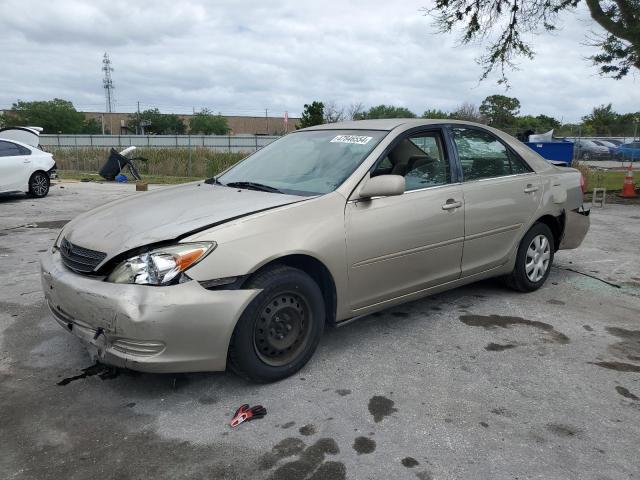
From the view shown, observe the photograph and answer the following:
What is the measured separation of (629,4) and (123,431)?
14.6m

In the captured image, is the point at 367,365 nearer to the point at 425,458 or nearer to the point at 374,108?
the point at 425,458

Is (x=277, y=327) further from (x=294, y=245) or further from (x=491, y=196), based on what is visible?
(x=491, y=196)

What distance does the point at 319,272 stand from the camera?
348 cm

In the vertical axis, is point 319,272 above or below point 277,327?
above

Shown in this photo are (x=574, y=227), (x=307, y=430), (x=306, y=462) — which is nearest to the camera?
(x=306, y=462)

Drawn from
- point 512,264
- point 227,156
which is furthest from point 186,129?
point 512,264

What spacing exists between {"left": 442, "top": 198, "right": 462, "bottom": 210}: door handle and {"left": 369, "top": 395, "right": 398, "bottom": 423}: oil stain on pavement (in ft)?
5.33

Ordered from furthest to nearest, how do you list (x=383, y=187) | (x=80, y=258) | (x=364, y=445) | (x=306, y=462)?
(x=383, y=187)
(x=80, y=258)
(x=364, y=445)
(x=306, y=462)

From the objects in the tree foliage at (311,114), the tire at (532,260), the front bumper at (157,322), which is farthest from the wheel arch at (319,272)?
the tree foliage at (311,114)

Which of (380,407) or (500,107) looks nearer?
(380,407)

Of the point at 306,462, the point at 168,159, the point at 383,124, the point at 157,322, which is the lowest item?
the point at 306,462

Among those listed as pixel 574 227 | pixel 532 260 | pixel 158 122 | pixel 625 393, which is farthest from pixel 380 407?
pixel 158 122

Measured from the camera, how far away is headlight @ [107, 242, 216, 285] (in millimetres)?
2895

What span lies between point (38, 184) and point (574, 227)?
12.0 metres
